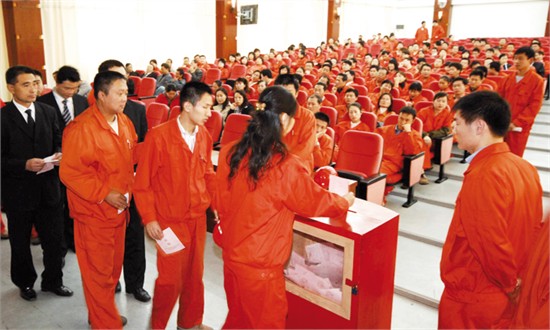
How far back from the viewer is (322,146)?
3867 mm

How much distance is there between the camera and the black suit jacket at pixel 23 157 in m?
2.56

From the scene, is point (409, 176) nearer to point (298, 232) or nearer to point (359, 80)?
point (298, 232)

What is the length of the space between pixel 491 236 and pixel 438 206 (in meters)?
2.90

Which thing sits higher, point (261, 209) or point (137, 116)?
point (137, 116)

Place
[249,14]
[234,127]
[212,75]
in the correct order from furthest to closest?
[249,14] → [212,75] → [234,127]

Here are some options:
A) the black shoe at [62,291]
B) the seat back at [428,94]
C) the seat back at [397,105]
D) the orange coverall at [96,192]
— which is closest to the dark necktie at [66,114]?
the orange coverall at [96,192]

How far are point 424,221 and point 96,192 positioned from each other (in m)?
2.87

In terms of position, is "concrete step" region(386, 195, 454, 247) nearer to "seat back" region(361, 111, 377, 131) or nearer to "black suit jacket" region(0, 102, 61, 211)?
"seat back" region(361, 111, 377, 131)

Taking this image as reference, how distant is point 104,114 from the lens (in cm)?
221

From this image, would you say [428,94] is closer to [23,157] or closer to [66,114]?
[66,114]

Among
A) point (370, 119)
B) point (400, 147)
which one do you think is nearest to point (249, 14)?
point (370, 119)

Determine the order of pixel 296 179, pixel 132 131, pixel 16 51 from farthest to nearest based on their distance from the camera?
pixel 16 51 → pixel 132 131 → pixel 296 179

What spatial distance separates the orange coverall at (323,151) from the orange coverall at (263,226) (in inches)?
77.4

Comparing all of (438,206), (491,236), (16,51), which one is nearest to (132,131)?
(491,236)
